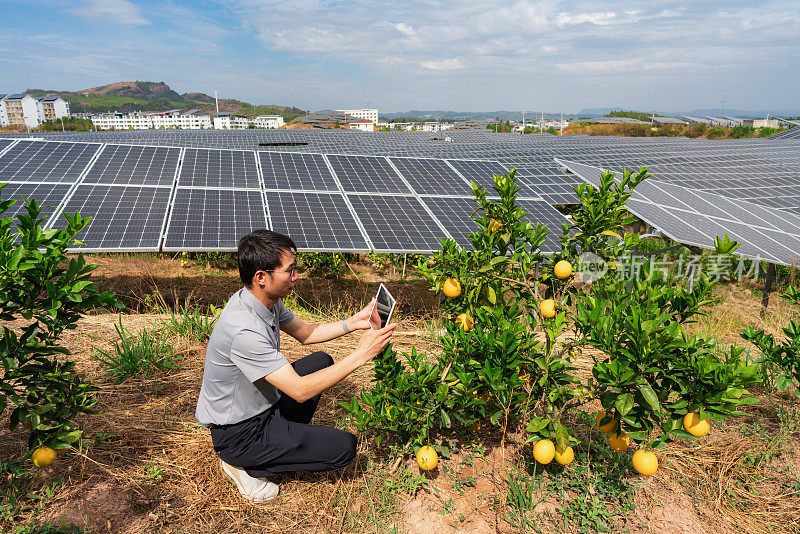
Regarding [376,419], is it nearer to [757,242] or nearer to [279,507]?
[279,507]

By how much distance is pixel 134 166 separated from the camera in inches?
338

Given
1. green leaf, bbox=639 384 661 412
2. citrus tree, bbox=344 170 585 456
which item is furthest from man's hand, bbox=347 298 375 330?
green leaf, bbox=639 384 661 412

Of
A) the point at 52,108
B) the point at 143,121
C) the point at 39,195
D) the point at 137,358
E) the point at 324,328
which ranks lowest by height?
the point at 137,358

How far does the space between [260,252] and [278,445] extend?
1357mm

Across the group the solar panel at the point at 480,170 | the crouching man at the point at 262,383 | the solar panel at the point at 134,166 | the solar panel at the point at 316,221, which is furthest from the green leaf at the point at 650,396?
the solar panel at the point at 134,166

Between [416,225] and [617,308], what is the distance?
510 cm

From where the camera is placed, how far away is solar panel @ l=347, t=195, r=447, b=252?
22.9 ft

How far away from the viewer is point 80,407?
3.14 meters

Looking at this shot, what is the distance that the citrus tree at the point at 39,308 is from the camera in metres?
2.73

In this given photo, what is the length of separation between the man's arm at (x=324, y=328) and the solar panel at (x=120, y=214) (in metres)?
3.50

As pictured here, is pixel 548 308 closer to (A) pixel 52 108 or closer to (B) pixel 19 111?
(A) pixel 52 108

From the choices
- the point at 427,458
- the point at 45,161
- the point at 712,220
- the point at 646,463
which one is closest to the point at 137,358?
the point at 427,458

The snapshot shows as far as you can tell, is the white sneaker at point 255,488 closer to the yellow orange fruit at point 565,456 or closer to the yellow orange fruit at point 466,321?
the yellow orange fruit at point 466,321

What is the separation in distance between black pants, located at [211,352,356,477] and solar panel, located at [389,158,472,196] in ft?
21.5
